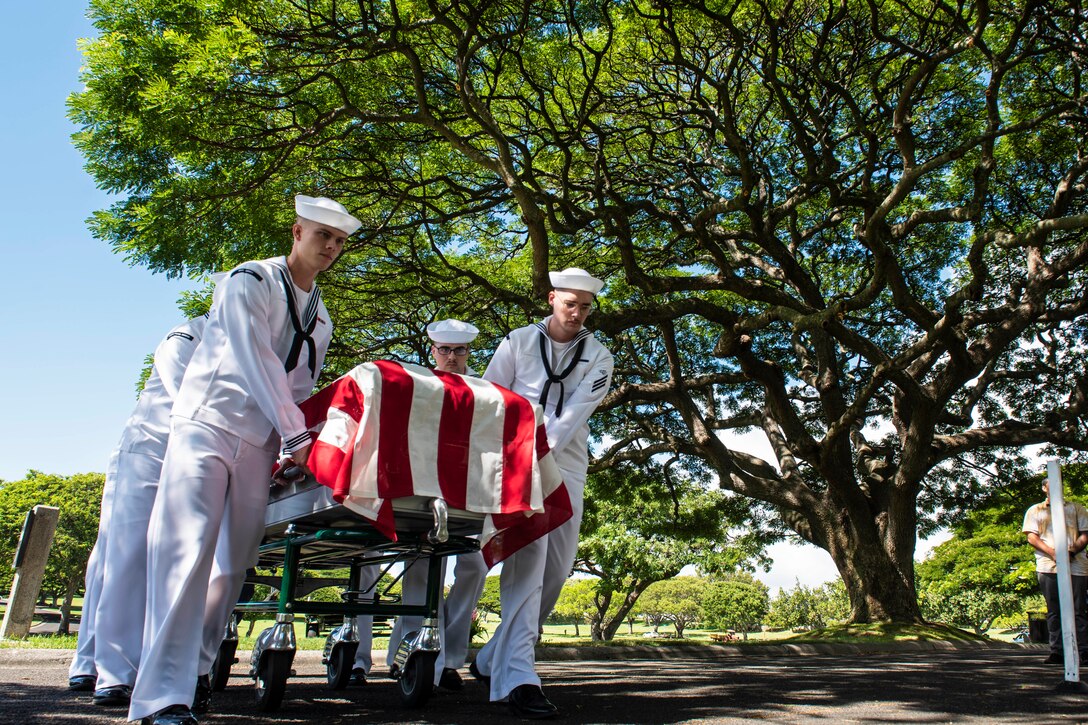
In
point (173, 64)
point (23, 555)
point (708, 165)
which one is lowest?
point (23, 555)

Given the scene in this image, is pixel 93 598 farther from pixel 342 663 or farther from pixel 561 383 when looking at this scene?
pixel 561 383

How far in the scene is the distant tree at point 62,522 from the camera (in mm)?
37812

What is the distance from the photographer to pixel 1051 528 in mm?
7496

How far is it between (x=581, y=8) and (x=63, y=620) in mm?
35513

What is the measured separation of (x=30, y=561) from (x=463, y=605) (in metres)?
5.46

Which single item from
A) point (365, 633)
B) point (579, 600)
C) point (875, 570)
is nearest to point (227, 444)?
point (365, 633)

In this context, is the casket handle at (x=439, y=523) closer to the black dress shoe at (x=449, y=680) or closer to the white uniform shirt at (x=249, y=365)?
the white uniform shirt at (x=249, y=365)

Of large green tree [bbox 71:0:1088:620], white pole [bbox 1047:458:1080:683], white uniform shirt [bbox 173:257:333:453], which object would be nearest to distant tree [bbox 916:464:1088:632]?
large green tree [bbox 71:0:1088:620]

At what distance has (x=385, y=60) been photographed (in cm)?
1020

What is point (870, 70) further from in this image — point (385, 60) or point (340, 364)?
point (340, 364)

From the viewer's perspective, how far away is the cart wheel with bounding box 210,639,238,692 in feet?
16.8

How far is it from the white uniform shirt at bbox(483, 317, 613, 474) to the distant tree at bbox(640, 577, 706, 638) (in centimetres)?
6174

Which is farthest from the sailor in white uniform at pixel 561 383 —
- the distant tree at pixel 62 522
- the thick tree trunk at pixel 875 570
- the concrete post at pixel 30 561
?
the distant tree at pixel 62 522

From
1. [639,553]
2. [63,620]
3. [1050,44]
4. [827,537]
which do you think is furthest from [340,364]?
[63,620]
